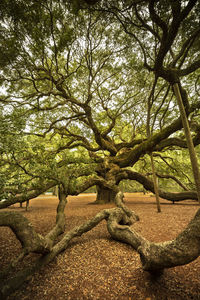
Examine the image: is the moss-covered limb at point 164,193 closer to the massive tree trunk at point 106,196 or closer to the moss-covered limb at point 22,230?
the massive tree trunk at point 106,196

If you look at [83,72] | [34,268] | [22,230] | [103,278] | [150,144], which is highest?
[83,72]

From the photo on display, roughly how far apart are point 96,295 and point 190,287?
4.90 ft

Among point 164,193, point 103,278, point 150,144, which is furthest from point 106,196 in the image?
point 103,278

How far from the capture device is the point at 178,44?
5.66m

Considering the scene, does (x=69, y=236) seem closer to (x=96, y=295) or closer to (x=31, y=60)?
(x=96, y=295)

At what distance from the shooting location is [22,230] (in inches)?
95.0

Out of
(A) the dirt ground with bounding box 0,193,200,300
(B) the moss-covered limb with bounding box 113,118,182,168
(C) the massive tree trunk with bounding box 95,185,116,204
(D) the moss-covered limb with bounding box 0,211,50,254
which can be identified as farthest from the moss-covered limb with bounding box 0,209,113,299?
(C) the massive tree trunk with bounding box 95,185,116,204

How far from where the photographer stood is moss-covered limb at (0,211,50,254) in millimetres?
2333

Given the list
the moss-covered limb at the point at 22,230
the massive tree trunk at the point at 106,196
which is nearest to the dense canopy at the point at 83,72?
the moss-covered limb at the point at 22,230

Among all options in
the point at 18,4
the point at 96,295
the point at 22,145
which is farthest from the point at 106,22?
the point at 96,295

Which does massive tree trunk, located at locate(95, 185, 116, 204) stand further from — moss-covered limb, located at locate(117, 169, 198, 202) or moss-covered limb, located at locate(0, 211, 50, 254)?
moss-covered limb, located at locate(0, 211, 50, 254)

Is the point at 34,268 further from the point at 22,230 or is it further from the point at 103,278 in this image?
the point at 103,278

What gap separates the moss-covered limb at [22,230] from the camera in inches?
91.9

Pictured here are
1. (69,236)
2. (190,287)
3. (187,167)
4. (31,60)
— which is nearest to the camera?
(190,287)
